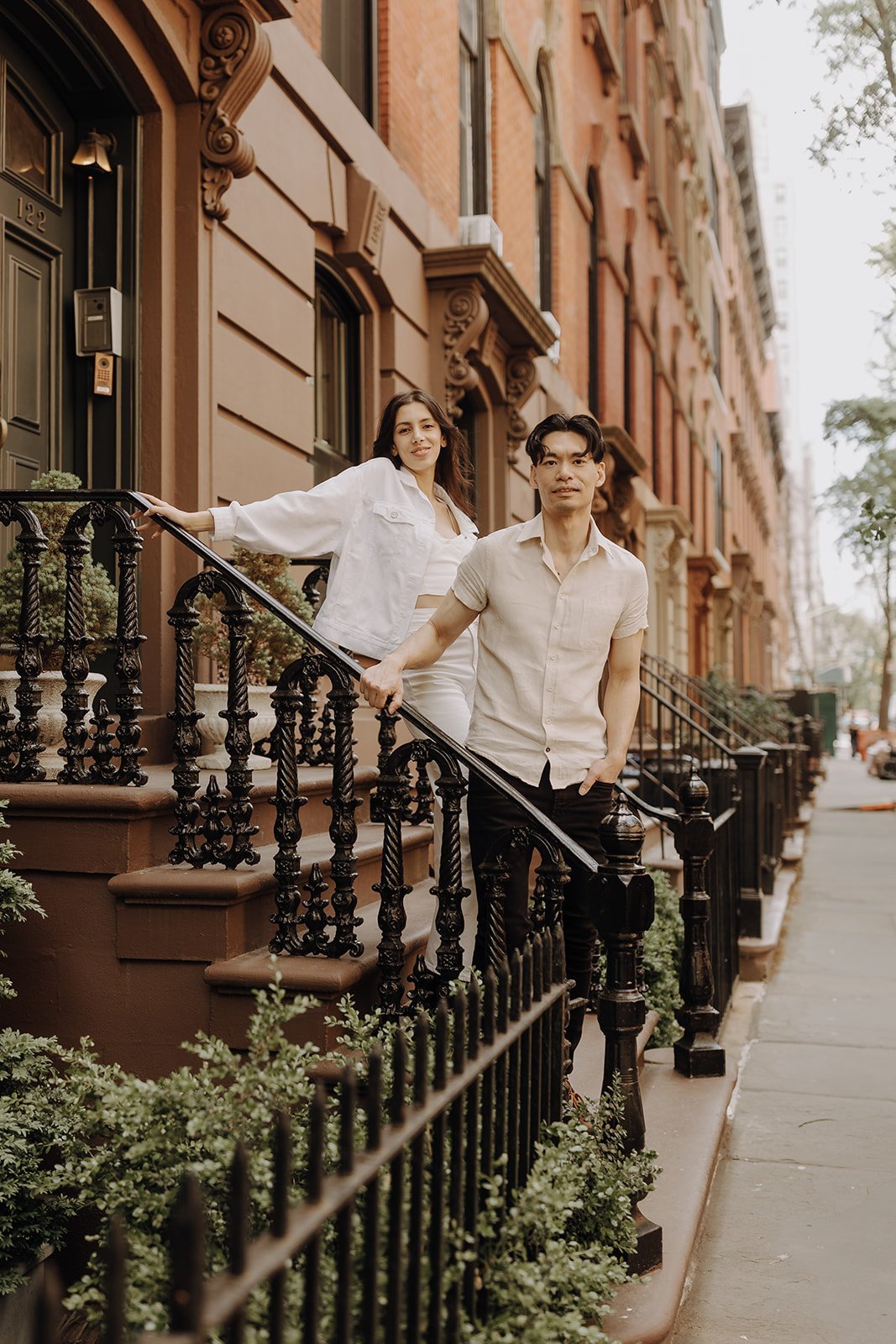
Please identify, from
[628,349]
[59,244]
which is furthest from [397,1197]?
[628,349]

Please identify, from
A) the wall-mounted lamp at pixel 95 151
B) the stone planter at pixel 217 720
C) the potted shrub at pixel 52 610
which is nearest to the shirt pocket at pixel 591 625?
the potted shrub at pixel 52 610

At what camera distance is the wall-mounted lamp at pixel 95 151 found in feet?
19.8

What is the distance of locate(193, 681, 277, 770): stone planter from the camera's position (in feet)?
18.0

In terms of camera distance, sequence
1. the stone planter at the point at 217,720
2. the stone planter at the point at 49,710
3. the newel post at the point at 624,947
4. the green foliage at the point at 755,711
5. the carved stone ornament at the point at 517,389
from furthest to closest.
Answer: the green foliage at the point at 755,711
the carved stone ornament at the point at 517,389
the stone planter at the point at 217,720
the stone planter at the point at 49,710
the newel post at the point at 624,947

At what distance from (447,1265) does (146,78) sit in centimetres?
530

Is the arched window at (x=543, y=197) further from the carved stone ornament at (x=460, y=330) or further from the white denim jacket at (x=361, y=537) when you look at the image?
the white denim jacket at (x=361, y=537)

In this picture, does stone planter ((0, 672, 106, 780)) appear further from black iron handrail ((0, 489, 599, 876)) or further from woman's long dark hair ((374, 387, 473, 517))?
woman's long dark hair ((374, 387, 473, 517))

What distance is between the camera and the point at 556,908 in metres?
3.63

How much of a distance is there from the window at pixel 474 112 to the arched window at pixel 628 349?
8.01 m

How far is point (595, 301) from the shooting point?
17109mm

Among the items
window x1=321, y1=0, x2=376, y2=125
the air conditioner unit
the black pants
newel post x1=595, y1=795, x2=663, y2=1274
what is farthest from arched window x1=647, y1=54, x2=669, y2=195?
newel post x1=595, y1=795, x2=663, y2=1274

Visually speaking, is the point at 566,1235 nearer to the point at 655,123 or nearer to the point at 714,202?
the point at 655,123

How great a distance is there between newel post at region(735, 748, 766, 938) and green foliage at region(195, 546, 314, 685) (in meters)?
3.60

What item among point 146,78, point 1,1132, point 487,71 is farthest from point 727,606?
point 1,1132
